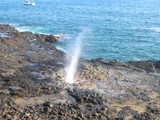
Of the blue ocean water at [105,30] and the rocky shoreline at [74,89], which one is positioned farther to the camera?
the blue ocean water at [105,30]

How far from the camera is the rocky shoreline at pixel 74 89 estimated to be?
33.7 m

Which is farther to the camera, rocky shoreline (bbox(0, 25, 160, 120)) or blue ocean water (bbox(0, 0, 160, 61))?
blue ocean water (bbox(0, 0, 160, 61))

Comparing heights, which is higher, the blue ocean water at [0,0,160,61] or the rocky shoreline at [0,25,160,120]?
the rocky shoreline at [0,25,160,120]

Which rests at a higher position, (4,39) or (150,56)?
(4,39)

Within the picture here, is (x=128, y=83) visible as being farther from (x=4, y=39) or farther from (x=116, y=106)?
(x=4, y=39)

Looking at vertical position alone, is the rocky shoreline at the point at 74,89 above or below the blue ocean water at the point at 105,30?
above

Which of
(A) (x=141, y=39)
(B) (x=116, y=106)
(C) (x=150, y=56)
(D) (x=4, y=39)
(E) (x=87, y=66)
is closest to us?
(B) (x=116, y=106)

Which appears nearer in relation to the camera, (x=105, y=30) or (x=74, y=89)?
(x=74, y=89)

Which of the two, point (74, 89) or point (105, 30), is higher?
point (74, 89)

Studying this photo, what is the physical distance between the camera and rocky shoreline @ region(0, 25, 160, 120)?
33.7 metres

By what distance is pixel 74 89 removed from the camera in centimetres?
3922

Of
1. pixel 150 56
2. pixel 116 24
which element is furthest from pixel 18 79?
pixel 116 24

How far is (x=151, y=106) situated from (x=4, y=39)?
1213 inches

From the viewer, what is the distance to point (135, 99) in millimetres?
38625
